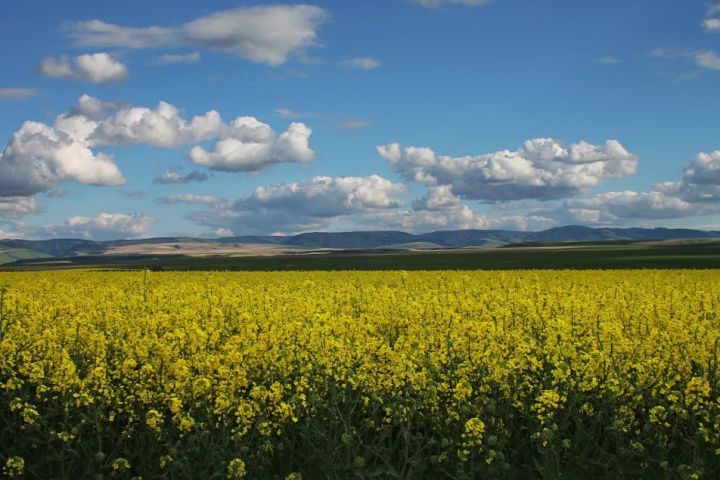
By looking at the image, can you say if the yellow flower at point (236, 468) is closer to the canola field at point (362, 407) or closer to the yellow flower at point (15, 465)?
the canola field at point (362, 407)

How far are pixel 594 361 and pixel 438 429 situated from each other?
113 inches

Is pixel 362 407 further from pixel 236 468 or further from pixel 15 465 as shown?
pixel 15 465

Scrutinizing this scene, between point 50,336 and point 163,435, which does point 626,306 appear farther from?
point 50,336

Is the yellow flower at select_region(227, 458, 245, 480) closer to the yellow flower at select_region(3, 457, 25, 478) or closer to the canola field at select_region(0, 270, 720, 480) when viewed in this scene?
the canola field at select_region(0, 270, 720, 480)

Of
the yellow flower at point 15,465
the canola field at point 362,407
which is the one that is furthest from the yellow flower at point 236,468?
the yellow flower at point 15,465

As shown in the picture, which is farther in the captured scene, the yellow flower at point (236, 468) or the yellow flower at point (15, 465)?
the yellow flower at point (15, 465)

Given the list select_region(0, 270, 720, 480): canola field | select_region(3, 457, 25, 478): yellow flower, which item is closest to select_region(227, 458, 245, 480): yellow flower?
select_region(0, 270, 720, 480): canola field

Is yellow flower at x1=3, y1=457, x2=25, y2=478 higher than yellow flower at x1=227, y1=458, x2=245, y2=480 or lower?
lower

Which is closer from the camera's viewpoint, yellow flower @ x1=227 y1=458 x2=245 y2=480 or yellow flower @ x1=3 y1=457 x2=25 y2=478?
yellow flower @ x1=227 y1=458 x2=245 y2=480

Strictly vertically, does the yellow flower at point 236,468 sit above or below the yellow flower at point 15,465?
above

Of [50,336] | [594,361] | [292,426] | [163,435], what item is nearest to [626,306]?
[594,361]

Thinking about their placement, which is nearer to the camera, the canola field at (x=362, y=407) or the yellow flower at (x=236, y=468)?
the yellow flower at (x=236, y=468)

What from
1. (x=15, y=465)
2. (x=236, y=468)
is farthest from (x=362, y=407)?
(x=15, y=465)

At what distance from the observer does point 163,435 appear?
9.48 m
